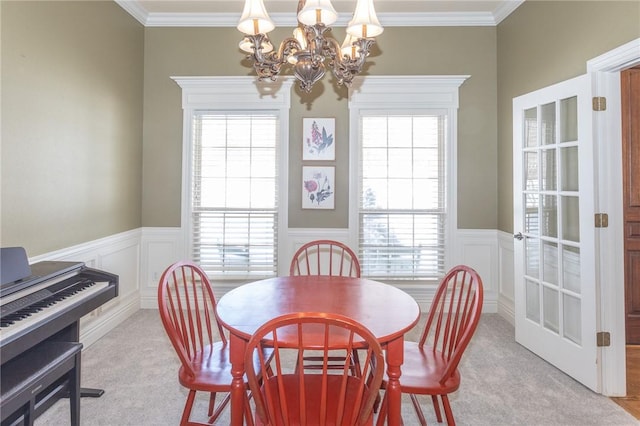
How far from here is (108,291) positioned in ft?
7.24

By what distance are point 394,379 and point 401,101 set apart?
3068 millimetres

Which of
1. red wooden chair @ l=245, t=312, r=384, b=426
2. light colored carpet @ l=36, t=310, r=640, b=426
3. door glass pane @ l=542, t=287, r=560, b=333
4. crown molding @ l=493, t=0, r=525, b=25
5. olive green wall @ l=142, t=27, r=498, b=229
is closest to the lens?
red wooden chair @ l=245, t=312, r=384, b=426

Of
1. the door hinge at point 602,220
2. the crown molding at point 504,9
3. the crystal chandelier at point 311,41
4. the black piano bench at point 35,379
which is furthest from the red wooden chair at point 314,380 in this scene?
the crown molding at point 504,9

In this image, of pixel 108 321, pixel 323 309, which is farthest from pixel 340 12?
pixel 108 321

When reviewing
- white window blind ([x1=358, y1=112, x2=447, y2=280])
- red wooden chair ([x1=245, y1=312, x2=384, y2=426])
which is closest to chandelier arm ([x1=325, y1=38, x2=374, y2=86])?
red wooden chair ([x1=245, y1=312, x2=384, y2=426])

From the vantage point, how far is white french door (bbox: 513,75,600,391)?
238 cm

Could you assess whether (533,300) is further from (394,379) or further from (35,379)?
(35,379)

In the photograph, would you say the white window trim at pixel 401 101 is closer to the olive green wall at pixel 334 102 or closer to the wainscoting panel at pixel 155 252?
the olive green wall at pixel 334 102

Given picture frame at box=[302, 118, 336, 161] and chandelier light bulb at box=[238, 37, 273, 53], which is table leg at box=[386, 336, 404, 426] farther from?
picture frame at box=[302, 118, 336, 161]

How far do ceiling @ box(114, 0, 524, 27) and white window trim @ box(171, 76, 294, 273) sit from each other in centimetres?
65

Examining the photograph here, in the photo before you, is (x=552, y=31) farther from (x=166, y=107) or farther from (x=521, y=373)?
(x=166, y=107)

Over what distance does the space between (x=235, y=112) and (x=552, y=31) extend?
3.05 metres

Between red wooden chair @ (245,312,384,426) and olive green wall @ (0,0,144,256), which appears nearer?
red wooden chair @ (245,312,384,426)

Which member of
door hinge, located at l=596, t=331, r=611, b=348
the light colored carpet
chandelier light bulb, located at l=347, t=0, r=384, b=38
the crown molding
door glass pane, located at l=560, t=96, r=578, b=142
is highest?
the crown molding
